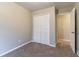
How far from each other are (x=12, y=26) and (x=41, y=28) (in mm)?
1980

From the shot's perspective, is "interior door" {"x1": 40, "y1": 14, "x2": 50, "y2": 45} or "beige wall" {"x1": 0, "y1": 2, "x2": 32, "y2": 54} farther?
"interior door" {"x1": 40, "y1": 14, "x2": 50, "y2": 45}

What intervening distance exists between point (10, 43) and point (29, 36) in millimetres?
1876

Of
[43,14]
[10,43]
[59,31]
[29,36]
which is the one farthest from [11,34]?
[59,31]

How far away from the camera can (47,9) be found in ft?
15.9

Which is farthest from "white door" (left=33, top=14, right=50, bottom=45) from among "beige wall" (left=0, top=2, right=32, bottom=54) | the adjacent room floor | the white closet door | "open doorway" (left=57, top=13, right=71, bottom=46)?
"open doorway" (left=57, top=13, right=71, bottom=46)

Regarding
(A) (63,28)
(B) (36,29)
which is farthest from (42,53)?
(A) (63,28)

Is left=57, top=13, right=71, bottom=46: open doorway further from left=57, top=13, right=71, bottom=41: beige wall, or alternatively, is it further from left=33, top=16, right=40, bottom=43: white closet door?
left=33, top=16, right=40, bottom=43: white closet door

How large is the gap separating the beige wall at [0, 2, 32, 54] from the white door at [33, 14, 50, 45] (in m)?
0.65

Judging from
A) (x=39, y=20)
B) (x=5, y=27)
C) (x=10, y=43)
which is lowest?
(x=10, y=43)

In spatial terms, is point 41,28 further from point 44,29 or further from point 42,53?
point 42,53

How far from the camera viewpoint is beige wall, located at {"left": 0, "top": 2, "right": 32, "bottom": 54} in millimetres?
3348

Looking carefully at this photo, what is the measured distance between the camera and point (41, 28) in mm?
5363

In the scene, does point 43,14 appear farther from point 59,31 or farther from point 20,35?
point 59,31

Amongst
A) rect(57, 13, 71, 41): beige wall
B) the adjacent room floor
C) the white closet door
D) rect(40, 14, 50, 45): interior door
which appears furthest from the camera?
rect(57, 13, 71, 41): beige wall
